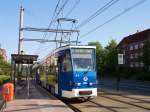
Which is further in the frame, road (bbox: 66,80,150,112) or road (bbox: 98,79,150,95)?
road (bbox: 98,79,150,95)

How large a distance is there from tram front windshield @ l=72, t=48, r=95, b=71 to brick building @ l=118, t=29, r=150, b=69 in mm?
75736

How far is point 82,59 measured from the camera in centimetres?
2055

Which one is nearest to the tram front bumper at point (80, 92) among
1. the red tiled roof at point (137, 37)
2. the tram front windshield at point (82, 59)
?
the tram front windshield at point (82, 59)

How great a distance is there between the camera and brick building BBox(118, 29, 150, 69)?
9775cm

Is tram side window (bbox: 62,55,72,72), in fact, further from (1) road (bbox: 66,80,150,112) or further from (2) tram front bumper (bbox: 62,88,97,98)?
(1) road (bbox: 66,80,150,112)

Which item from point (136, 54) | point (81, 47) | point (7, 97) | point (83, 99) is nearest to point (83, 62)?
point (81, 47)

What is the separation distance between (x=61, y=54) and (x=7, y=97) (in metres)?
6.52

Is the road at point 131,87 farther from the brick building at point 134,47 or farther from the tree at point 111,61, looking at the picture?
the brick building at point 134,47

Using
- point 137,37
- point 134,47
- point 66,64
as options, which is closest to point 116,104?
point 66,64

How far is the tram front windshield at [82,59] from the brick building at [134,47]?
75.7 m

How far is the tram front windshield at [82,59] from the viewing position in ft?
67.1

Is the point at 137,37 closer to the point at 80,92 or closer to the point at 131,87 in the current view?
the point at 131,87

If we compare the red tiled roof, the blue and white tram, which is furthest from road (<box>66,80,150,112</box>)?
the red tiled roof

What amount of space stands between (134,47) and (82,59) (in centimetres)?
8425
